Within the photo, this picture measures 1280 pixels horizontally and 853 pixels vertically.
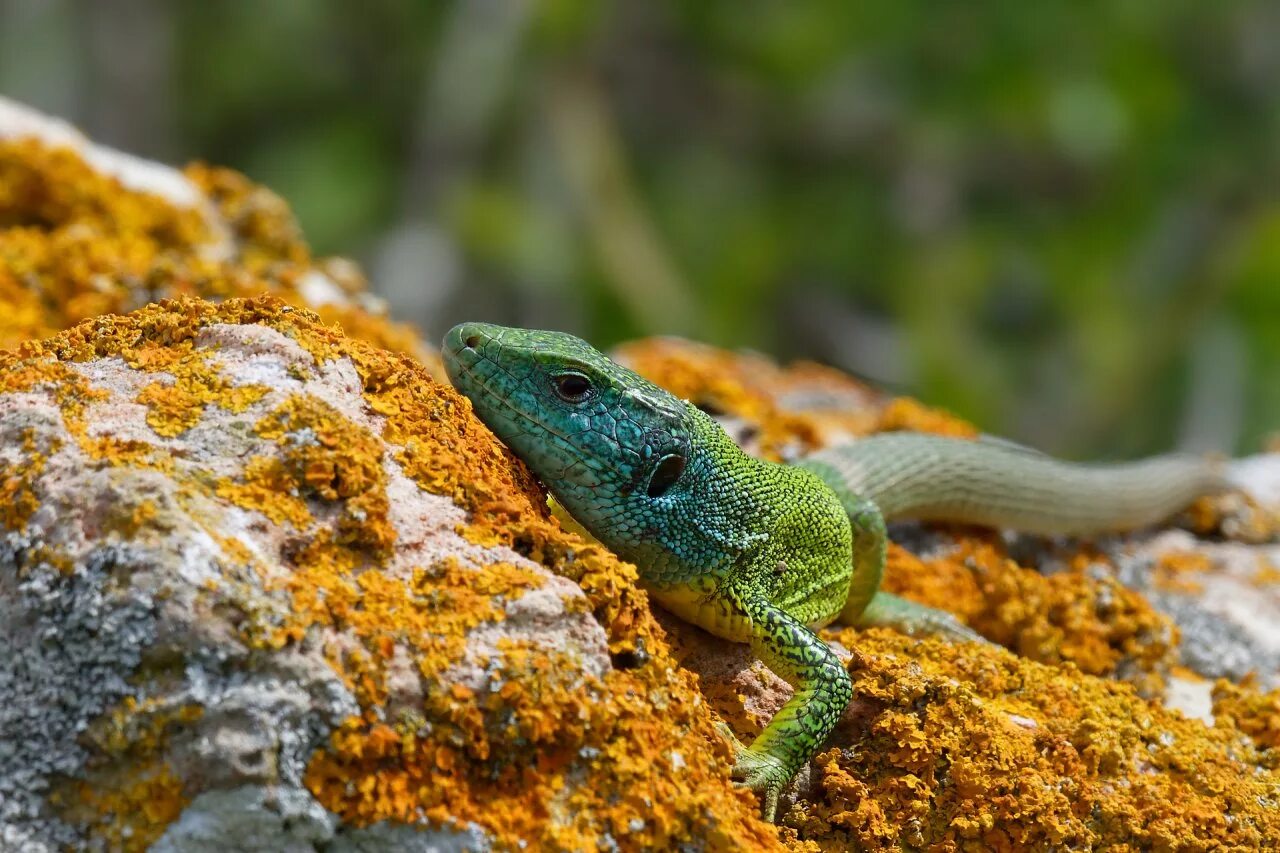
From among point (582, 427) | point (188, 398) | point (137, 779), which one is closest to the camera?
point (137, 779)

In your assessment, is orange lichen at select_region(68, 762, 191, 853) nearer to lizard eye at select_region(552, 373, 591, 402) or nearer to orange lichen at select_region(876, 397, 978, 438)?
lizard eye at select_region(552, 373, 591, 402)

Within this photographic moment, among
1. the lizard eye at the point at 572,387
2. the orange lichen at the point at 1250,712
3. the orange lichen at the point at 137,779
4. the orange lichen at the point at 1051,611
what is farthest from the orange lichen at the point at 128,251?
the orange lichen at the point at 1250,712

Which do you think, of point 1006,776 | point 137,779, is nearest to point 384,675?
point 137,779

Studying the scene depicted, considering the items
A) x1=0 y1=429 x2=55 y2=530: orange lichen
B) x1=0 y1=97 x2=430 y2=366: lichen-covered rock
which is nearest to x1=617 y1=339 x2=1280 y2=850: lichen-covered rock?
x1=0 y1=429 x2=55 y2=530: orange lichen

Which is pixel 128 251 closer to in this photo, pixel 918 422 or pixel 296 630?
pixel 296 630

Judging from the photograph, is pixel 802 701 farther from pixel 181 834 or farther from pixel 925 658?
pixel 181 834

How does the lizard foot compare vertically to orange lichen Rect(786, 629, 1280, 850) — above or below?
below
